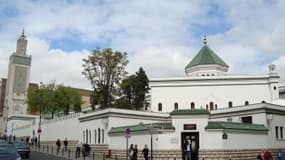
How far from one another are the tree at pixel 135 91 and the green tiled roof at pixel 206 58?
28.3 ft

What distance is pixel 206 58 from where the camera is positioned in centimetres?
6419

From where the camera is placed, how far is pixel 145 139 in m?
33.3

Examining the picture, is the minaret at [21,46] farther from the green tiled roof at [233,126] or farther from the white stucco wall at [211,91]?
the green tiled roof at [233,126]

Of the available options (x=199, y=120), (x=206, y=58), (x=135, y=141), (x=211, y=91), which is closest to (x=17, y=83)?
(x=206, y=58)

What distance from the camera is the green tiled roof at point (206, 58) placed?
209 feet

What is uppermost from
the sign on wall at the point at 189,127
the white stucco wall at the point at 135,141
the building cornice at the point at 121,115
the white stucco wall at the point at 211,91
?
the white stucco wall at the point at 211,91

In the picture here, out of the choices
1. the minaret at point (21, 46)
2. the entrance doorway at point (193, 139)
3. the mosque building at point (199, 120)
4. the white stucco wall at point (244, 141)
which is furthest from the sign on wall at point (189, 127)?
the minaret at point (21, 46)

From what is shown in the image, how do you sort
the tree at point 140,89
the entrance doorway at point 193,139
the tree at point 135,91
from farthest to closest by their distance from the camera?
the tree at point 140,89 < the tree at point 135,91 < the entrance doorway at point 193,139

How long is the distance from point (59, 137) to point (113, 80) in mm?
12287

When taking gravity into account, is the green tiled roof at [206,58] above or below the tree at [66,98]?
above

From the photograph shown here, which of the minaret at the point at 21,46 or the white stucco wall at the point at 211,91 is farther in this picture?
the minaret at the point at 21,46

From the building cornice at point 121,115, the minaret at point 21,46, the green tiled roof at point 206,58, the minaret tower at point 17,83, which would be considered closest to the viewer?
the building cornice at point 121,115

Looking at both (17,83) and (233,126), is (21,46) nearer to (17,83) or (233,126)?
(17,83)

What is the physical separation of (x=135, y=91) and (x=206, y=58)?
13656 millimetres
